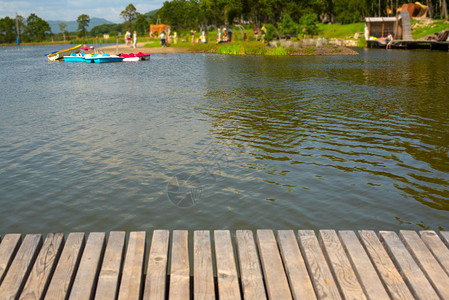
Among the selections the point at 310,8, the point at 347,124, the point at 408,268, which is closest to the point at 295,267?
the point at 408,268

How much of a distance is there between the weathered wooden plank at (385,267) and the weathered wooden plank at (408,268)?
70 mm

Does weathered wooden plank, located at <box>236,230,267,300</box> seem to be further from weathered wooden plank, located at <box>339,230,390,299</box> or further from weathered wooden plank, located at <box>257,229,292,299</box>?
weathered wooden plank, located at <box>339,230,390,299</box>

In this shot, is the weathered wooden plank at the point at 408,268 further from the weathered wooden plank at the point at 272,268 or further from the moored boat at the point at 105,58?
the moored boat at the point at 105,58

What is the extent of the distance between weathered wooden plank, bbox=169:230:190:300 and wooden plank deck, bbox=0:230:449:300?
13mm

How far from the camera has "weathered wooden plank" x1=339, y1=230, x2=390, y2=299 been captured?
16.5ft

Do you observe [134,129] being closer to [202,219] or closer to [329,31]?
[202,219]

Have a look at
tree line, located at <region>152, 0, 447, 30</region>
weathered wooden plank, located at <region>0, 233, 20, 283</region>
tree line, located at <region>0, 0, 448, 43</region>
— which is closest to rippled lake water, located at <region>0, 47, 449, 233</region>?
weathered wooden plank, located at <region>0, 233, 20, 283</region>

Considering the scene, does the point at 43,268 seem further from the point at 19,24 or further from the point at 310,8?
the point at 19,24

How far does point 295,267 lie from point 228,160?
834 centimetres

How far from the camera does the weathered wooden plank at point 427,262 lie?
16.8 feet

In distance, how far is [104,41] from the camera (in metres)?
134

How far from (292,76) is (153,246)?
31663 millimetres

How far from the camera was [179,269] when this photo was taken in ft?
17.9

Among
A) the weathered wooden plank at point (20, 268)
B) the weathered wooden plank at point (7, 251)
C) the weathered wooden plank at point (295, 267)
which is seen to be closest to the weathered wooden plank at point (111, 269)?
the weathered wooden plank at point (20, 268)
